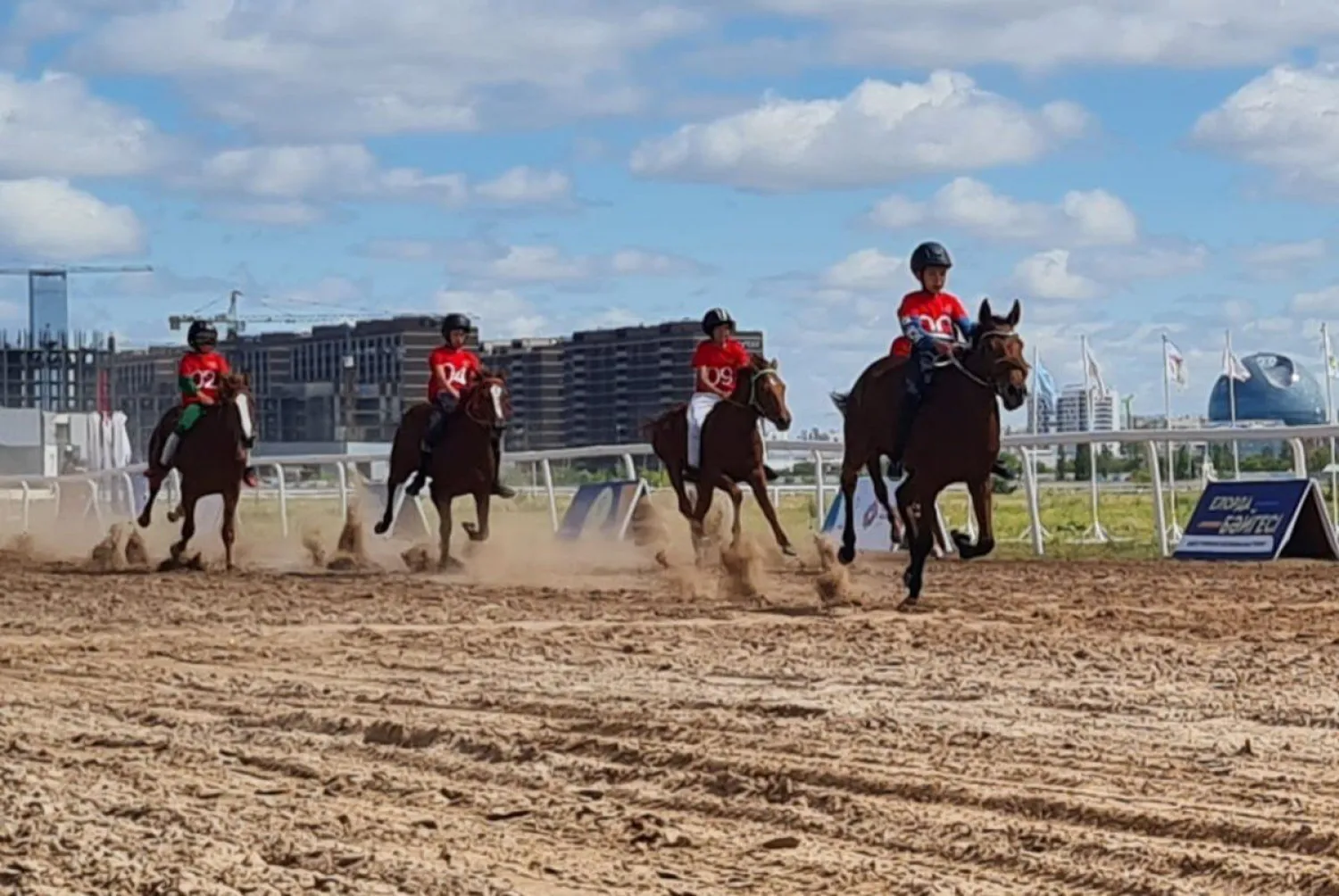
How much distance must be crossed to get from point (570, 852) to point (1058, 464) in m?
27.8

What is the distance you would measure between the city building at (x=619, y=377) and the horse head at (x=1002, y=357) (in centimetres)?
3146

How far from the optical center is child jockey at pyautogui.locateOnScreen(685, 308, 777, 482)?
67.5ft

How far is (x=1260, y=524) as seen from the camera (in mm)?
20188

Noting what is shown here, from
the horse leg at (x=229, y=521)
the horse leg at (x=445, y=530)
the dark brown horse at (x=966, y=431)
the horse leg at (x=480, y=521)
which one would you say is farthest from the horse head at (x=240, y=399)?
the dark brown horse at (x=966, y=431)

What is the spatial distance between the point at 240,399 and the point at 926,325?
7959 mm

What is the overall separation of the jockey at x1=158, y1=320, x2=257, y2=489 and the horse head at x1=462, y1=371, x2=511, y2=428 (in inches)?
85.5

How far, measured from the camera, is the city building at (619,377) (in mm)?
49344

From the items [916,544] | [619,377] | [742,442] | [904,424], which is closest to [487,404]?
[742,442]

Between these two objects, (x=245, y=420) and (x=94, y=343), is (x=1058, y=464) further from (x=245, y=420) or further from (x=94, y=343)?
(x=94, y=343)

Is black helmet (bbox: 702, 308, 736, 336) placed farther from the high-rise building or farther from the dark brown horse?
the high-rise building

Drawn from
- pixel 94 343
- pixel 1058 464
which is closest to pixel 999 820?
pixel 1058 464

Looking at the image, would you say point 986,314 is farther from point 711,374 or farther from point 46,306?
point 46,306

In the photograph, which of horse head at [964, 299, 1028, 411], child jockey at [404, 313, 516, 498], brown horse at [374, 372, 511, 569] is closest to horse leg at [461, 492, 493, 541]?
brown horse at [374, 372, 511, 569]

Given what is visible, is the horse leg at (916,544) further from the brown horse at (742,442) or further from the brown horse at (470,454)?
the brown horse at (470,454)
